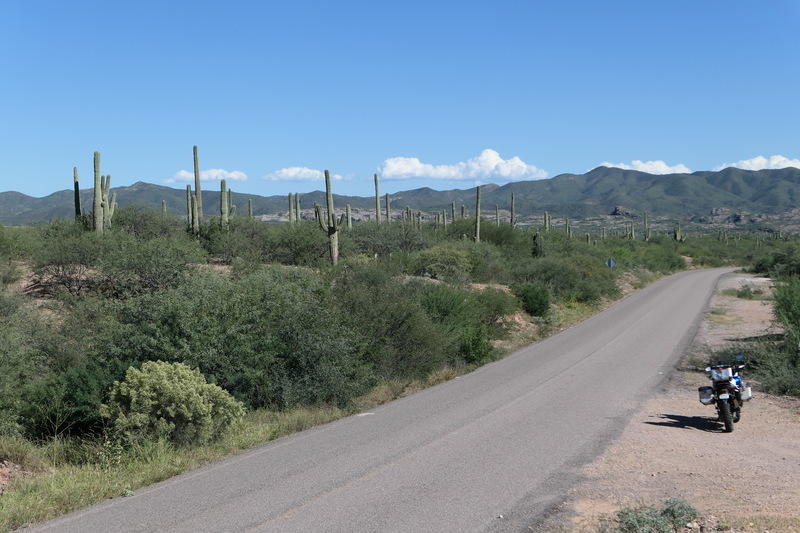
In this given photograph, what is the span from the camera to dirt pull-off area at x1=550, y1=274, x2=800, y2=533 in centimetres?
816

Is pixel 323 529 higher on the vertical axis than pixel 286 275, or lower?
lower

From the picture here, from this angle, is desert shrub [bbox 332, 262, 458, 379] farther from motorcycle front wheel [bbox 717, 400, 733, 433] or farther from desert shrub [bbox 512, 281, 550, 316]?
desert shrub [bbox 512, 281, 550, 316]

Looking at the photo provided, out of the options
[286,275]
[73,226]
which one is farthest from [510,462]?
[73,226]

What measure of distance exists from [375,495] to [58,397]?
22.7ft

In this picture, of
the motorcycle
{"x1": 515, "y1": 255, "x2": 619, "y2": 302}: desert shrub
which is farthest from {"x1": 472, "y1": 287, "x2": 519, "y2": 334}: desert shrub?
the motorcycle

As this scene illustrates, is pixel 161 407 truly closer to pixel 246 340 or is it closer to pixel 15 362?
pixel 246 340

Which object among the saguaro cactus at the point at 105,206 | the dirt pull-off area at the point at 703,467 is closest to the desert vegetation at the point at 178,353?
the saguaro cactus at the point at 105,206

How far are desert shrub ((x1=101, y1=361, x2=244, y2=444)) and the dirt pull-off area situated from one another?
20.5ft

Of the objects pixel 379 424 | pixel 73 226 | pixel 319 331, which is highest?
pixel 73 226

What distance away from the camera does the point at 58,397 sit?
1301 centimetres

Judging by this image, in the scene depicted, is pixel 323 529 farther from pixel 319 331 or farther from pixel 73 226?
pixel 73 226

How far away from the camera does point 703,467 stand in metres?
10.3

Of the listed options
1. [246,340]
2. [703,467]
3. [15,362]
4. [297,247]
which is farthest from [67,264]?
[703,467]

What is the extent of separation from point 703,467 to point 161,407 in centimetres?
837
